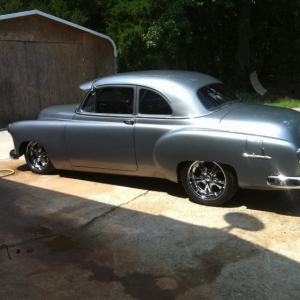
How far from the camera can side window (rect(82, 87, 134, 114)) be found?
5.36m

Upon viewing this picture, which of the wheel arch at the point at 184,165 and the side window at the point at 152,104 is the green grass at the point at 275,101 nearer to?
the side window at the point at 152,104

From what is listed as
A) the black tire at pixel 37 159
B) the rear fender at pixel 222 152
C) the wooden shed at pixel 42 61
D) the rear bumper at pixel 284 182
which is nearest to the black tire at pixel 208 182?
the rear fender at pixel 222 152

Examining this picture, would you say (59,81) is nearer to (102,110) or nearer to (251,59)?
(102,110)

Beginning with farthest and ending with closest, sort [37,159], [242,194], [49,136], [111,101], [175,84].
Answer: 1. [37,159]
2. [49,136]
3. [111,101]
4. [242,194]
5. [175,84]

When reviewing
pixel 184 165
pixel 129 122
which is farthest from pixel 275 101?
pixel 184 165

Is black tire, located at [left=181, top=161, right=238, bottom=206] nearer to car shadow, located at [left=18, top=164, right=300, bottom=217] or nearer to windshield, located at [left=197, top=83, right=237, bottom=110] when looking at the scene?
car shadow, located at [left=18, top=164, right=300, bottom=217]

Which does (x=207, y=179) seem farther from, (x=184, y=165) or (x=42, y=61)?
(x=42, y=61)

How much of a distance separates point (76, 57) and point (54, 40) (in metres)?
0.97

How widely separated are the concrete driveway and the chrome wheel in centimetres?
18

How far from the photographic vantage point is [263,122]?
14.6 ft

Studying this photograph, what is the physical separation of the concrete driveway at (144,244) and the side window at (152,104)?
1.08m

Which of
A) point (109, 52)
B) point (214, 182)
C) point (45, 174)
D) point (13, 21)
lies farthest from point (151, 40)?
point (214, 182)

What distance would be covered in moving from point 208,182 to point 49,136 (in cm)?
253

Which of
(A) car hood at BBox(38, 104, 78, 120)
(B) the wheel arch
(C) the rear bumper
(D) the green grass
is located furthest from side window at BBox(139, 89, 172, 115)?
(D) the green grass
